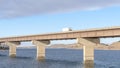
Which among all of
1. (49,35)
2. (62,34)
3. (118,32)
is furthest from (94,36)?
(49,35)

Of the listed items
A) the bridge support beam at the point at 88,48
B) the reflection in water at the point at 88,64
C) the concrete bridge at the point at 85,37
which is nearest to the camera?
the reflection in water at the point at 88,64

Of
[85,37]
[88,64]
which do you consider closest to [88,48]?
[85,37]

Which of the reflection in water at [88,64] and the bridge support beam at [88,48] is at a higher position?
the bridge support beam at [88,48]

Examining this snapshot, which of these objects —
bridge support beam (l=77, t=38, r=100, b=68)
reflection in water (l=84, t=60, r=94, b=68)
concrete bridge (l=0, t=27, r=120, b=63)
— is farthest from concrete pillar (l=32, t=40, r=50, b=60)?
reflection in water (l=84, t=60, r=94, b=68)

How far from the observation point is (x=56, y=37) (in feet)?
340

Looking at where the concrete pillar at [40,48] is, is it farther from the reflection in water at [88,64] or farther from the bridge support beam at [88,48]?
the reflection in water at [88,64]

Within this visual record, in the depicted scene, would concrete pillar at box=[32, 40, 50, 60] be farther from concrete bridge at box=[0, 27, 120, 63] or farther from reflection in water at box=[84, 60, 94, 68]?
Answer: reflection in water at box=[84, 60, 94, 68]

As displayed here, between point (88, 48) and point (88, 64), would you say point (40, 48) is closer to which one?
point (88, 48)

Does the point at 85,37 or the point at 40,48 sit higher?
the point at 85,37

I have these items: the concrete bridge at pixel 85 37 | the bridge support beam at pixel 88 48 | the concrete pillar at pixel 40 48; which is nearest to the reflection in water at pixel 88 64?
the bridge support beam at pixel 88 48

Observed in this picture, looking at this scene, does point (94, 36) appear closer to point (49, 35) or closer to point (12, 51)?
point (49, 35)

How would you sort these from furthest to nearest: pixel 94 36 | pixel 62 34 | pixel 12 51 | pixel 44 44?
1. pixel 12 51
2. pixel 44 44
3. pixel 62 34
4. pixel 94 36

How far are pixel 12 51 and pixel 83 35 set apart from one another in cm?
6338

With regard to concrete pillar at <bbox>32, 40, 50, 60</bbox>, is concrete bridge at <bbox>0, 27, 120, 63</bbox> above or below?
above
